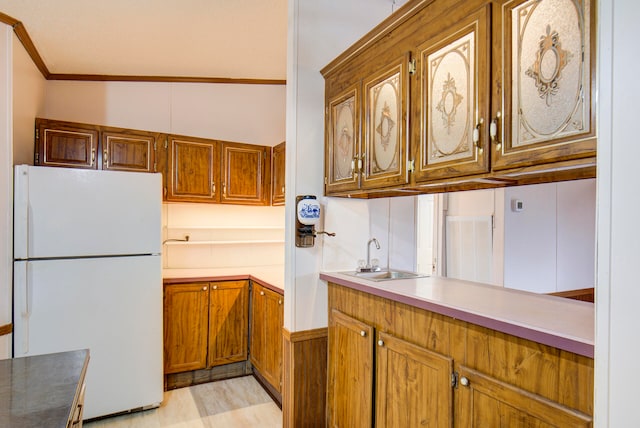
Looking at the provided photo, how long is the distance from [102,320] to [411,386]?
204 cm

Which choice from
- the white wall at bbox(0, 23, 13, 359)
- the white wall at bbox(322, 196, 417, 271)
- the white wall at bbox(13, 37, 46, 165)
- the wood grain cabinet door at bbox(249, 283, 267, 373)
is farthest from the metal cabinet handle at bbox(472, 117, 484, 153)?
the white wall at bbox(13, 37, 46, 165)

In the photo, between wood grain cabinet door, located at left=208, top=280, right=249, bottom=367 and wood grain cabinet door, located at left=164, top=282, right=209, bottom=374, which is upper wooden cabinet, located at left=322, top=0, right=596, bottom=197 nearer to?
wood grain cabinet door, located at left=208, top=280, right=249, bottom=367

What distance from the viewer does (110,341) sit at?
2.38m

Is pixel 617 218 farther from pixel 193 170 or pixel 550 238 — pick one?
pixel 193 170

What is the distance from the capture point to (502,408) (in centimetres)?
113

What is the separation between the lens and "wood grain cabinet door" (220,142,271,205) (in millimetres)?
3309

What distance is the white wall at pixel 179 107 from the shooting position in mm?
3068

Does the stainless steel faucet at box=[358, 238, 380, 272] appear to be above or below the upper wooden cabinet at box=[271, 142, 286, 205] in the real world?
below

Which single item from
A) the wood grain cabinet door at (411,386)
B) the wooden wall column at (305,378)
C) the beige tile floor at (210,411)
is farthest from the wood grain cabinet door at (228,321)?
the wood grain cabinet door at (411,386)

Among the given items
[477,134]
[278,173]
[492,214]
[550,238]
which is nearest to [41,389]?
[477,134]

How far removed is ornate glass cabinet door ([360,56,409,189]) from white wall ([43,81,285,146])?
2064 millimetres

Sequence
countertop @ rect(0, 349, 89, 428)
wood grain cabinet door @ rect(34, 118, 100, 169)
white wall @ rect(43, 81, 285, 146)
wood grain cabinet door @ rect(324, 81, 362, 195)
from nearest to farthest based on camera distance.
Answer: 1. countertop @ rect(0, 349, 89, 428)
2. wood grain cabinet door @ rect(324, 81, 362, 195)
3. wood grain cabinet door @ rect(34, 118, 100, 169)
4. white wall @ rect(43, 81, 285, 146)

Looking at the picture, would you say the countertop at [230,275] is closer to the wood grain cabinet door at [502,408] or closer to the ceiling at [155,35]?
the wood grain cabinet door at [502,408]

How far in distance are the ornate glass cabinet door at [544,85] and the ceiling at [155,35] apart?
162 cm
